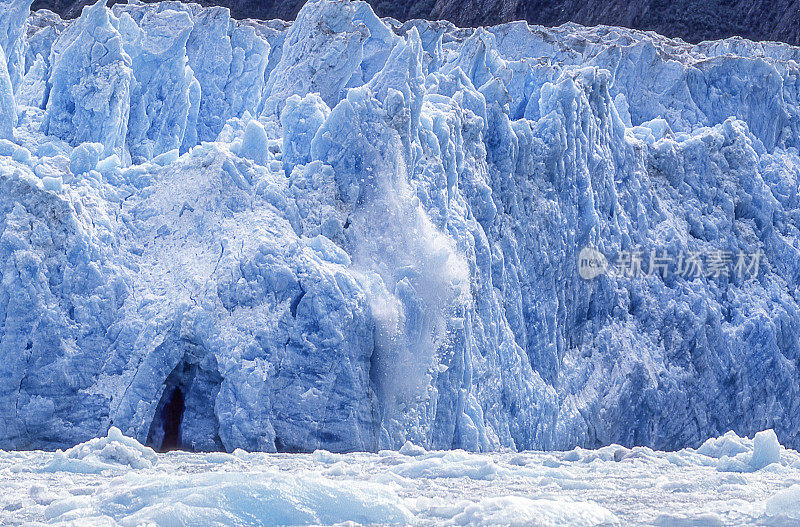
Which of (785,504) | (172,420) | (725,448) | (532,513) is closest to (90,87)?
(172,420)

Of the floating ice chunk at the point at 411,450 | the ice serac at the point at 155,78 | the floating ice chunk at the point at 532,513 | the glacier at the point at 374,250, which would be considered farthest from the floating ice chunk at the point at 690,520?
the ice serac at the point at 155,78

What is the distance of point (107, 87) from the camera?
41.5 feet

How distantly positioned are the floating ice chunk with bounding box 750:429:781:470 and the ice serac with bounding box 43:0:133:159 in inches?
286

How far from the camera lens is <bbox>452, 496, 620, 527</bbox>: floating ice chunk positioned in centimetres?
575

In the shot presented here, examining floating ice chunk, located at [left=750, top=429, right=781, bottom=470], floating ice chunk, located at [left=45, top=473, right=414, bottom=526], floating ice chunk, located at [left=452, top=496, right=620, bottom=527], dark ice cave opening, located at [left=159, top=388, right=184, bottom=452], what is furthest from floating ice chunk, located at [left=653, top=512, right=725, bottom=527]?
dark ice cave opening, located at [left=159, top=388, right=184, bottom=452]

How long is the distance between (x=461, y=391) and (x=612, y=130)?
475cm

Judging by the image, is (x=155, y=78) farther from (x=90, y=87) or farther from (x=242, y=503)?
(x=242, y=503)

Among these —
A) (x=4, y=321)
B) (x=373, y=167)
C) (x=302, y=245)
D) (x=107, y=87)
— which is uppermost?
(x=107, y=87)

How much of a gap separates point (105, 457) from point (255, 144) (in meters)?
3.48

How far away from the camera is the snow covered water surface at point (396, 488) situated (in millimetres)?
5859

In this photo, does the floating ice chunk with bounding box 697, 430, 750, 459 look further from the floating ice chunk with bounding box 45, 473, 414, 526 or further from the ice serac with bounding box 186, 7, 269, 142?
the ice serac with bounding box 186, 7, 269, 142

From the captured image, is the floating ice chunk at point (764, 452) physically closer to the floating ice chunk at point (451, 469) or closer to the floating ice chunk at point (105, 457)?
the floating ice chunk at point (451, 469)

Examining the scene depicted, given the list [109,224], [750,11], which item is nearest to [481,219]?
[109,224]

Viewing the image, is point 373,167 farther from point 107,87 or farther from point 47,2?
point 47,2
